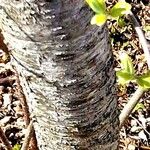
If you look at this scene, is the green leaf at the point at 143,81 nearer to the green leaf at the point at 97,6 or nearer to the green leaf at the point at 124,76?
the green leaf at the point at 124,76

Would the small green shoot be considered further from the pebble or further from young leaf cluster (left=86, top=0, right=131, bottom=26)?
the pebble

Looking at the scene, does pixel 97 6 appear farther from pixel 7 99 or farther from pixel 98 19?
pixel 7 99

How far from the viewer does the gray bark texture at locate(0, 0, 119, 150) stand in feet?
2.51

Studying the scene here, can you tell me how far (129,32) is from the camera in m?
2.95

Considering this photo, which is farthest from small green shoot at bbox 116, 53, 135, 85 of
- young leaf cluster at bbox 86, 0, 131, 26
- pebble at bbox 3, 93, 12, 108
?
pebble at bbox 3, 93, 12, 108

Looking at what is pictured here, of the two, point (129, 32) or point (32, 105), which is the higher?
point (129, 32)

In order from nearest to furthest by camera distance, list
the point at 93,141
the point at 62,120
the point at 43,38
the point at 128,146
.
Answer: the point at 43,38, the point at 62,120, the point at 93,141, the point at 128,146

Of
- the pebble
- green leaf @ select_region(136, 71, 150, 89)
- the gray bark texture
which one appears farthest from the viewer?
the pebble

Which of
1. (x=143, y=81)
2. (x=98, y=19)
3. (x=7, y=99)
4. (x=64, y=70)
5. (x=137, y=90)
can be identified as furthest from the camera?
(x=7, y=99)

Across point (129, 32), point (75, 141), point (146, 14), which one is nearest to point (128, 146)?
point (129, 32)

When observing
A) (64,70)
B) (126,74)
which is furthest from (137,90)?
(64,70)

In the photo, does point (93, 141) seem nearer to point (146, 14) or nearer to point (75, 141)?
point (75, 141)

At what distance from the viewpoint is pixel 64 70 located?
899 millimetres

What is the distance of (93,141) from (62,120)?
17 cm
